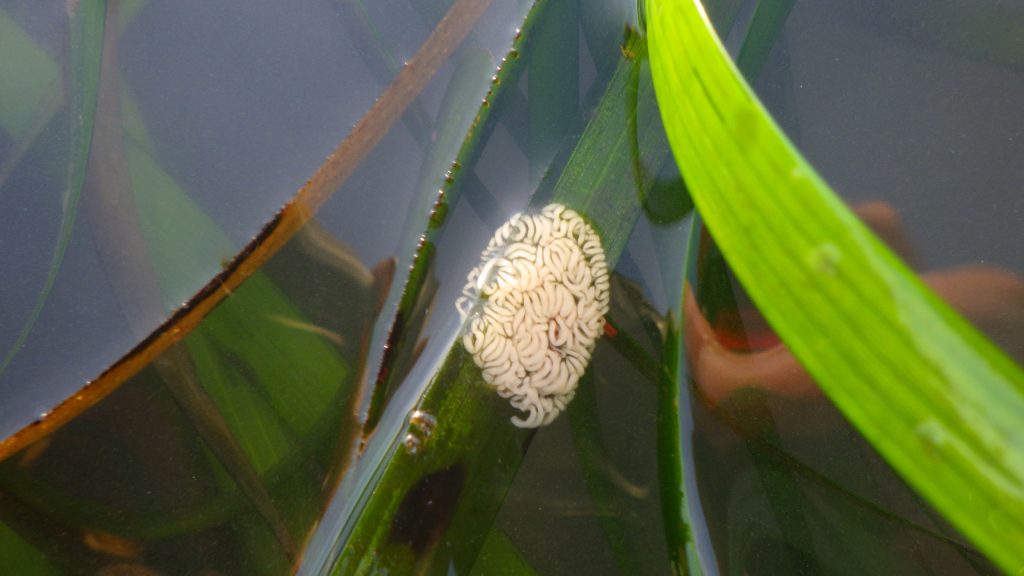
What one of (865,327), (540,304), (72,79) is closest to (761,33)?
(540,304)

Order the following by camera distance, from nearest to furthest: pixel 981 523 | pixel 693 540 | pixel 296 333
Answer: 1. pixel 981 523
2. pixel 693 540
3. pixel 296 333

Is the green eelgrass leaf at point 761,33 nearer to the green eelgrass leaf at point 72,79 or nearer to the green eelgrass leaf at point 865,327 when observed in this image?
the green eelgrass leaf at point 865,327

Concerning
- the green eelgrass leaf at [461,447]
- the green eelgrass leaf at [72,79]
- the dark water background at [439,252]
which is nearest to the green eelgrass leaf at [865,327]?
the green eelgrass leaf at [461,447]

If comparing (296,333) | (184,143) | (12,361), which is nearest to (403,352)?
(296,333)

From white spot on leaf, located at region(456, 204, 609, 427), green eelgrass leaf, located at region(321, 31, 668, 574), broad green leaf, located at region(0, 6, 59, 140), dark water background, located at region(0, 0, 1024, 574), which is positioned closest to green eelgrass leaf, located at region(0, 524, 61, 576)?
dark water background, located at region(0, 0, 1024, 574)

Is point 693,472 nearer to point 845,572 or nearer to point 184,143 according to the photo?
point 845,572

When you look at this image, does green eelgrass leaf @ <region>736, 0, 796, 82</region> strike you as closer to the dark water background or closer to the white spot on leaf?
the dark water background

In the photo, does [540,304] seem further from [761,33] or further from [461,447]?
[761,33]
